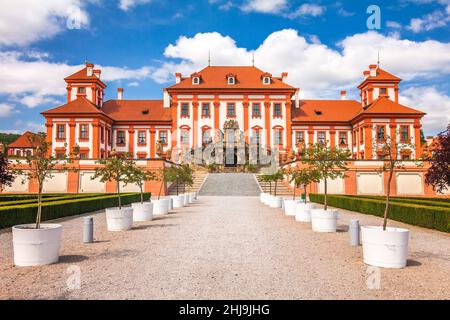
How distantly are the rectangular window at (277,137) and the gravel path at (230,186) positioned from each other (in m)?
9.46

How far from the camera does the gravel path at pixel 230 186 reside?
96.6ft

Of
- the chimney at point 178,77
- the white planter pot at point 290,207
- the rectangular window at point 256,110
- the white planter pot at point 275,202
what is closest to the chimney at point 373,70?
the rectangular window at point 256,110

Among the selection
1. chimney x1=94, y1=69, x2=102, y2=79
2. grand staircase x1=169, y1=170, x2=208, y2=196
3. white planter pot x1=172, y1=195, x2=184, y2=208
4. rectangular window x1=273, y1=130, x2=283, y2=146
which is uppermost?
chimney x1=94, y1=69, x2=102, y2=79

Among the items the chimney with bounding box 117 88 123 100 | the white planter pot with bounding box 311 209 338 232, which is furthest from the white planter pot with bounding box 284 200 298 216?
the chimney with bounding box 117 88 123 100

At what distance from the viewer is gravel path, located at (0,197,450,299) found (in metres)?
4.87

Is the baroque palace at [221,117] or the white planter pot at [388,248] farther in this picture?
the baroque palace at [221,117]

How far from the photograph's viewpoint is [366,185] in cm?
2817

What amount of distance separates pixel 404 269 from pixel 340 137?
1636 inches

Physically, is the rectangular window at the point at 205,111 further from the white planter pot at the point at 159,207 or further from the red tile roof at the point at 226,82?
the white planter pot at the point at 159,207

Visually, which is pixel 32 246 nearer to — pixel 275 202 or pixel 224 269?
pixel 224 269

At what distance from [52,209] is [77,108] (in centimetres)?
3204

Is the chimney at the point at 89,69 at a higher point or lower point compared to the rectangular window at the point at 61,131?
higher

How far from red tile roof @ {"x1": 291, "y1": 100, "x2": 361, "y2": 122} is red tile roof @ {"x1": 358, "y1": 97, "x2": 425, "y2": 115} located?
418 cm

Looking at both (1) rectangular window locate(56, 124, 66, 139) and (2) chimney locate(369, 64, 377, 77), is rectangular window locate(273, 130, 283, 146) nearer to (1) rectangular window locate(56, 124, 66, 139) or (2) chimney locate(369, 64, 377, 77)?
(2) chimney locate(369, 64, 377, 77)
